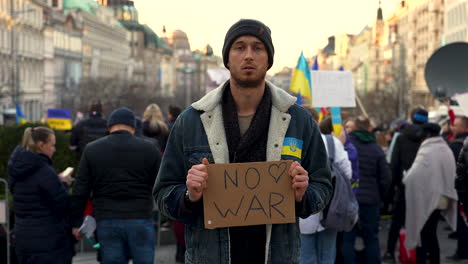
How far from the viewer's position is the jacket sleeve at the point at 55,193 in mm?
7410

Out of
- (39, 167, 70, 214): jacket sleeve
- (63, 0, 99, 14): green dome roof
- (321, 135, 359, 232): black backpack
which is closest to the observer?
(39, 167, 70, 214): jacket sleeve

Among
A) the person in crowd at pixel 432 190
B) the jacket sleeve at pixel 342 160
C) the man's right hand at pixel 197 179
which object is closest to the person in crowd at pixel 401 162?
the person in crowd at pixel 432 190

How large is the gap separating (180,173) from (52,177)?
3.68m

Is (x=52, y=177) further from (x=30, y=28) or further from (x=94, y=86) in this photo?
(x=30, y=28)

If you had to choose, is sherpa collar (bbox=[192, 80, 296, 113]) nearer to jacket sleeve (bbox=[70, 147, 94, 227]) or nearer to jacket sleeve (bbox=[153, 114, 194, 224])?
jacket sleeve (bbox=[153, 114, 194, 224])

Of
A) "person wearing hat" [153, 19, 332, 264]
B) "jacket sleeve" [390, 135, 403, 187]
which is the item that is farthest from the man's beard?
"jacket sleeve" [390, 135, 403, 187]

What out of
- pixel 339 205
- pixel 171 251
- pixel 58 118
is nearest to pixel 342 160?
pixel 339 205

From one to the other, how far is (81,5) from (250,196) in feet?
413

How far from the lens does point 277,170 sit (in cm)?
383

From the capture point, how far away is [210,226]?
3834 millimetres

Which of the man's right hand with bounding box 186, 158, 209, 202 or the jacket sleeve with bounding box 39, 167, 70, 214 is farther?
the jacket sleeve with bounding box 39, 167, 70, 214

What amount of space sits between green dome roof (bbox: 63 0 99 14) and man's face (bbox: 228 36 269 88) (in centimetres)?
12050

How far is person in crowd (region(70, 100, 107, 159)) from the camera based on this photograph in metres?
12.2

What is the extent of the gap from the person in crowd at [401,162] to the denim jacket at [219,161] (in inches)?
259
